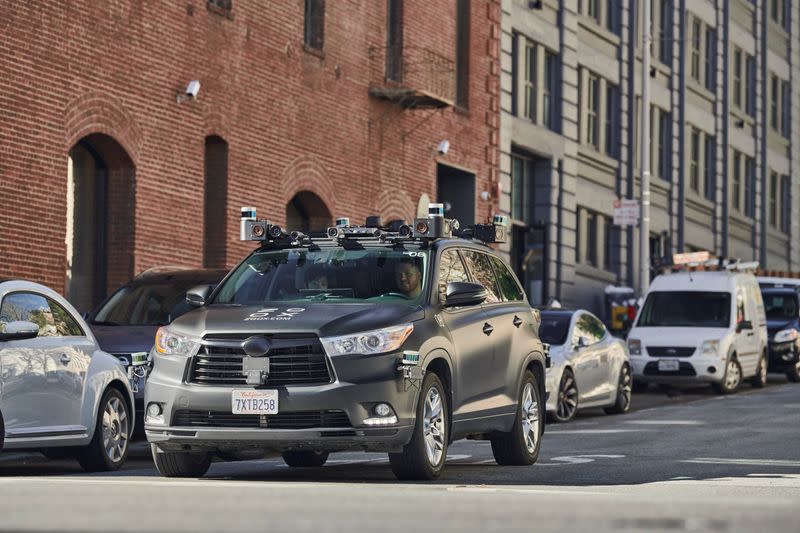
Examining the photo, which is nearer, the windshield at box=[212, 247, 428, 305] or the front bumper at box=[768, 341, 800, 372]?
the windshield at box=[212, 247, 428, 305]

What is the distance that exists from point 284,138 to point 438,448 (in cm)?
1610

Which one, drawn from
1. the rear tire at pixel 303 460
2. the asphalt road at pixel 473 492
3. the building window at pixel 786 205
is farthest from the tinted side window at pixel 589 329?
the building window at pixel 786 205

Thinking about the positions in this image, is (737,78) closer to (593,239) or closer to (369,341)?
(593,239)

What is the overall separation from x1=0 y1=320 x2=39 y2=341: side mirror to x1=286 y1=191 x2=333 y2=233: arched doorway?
53.1 ft

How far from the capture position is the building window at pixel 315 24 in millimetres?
30188

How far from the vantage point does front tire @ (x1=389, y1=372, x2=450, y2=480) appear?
1309 cm

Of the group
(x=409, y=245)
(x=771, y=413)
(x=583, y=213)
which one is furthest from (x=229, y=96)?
(x=583, y=213)

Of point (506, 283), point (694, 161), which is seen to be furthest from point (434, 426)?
point (694, 161)

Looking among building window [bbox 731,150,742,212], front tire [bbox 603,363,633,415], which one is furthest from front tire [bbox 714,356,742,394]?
building window [bbox 731,150,742,212]

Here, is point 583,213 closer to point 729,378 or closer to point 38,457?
point 729,378

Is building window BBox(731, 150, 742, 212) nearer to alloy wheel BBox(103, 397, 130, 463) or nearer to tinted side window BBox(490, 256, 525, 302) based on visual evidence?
tinted side window BBox(490, 256, 525, 302)

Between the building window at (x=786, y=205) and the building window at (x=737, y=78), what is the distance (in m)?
6.20

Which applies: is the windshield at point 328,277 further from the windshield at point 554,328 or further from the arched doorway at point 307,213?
the arched doorway at point 307,213

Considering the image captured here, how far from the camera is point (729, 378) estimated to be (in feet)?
101
